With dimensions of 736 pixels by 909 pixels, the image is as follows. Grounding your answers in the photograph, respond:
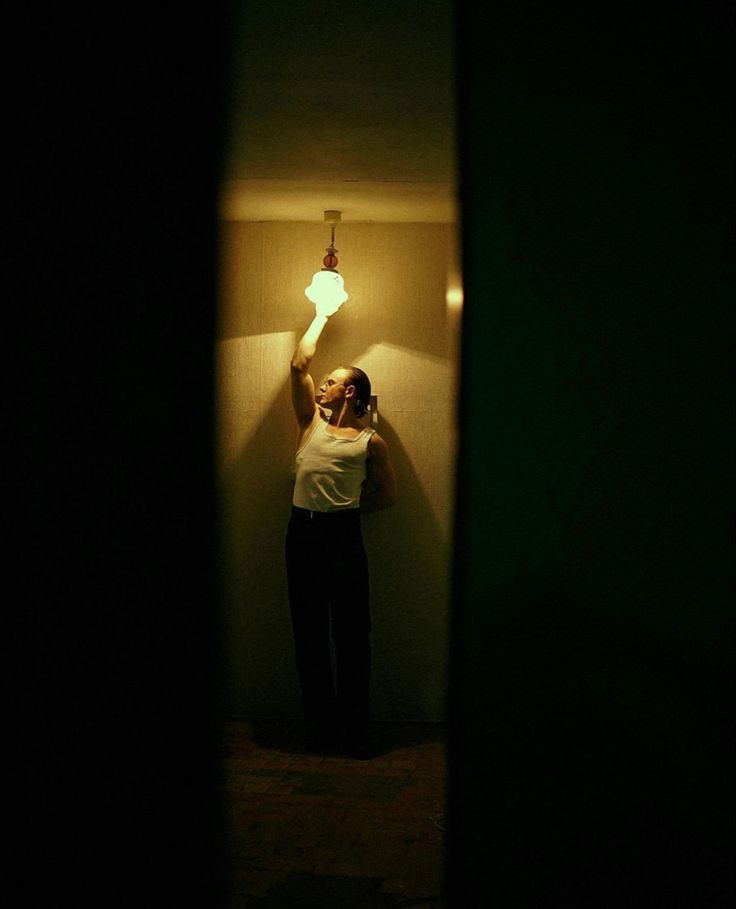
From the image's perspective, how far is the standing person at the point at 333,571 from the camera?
4.02m

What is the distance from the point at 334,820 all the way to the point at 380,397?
204 cm

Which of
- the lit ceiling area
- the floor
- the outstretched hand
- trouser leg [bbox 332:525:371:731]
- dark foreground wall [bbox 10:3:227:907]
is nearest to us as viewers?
dark foreground wall [bbox 10:3:227:907]

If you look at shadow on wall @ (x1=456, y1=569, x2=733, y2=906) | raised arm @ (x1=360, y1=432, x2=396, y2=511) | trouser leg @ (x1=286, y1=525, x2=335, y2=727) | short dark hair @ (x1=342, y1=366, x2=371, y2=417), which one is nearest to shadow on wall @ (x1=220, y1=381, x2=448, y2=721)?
raised arm @ (x1=360, y1=432, x2=396, y2=511)

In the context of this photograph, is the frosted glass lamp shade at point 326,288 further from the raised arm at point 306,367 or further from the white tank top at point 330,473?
the white tank top at point 330,473

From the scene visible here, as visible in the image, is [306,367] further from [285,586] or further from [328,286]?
[285,586]

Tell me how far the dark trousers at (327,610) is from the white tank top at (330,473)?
5 cm

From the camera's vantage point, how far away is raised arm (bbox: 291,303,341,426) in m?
4.16

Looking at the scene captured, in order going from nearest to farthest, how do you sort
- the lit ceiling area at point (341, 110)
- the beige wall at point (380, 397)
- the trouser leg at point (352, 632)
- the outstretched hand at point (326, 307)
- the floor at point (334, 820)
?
the lit ceiling area at point (341, 110)
the floor at point (334, 820)
the trouser leg at point (352, 632)
the outstretched hand at point (326, 307)
the beige wall at point (380, 397)

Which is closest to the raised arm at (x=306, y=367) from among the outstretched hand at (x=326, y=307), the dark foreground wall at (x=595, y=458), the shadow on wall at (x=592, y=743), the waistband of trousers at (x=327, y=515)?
the outstretched hand at (x=326, y=307)

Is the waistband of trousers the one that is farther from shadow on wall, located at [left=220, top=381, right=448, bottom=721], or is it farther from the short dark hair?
the short dark hair

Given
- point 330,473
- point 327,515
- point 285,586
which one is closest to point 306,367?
point 330,473

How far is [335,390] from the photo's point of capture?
13.4 feet

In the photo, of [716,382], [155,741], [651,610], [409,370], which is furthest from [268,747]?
[716,382]

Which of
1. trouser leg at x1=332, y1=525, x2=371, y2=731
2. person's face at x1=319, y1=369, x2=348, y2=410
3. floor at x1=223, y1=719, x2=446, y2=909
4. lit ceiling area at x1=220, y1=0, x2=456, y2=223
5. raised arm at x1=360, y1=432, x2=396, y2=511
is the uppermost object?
lit ceiling area at x1=220, y1=0, x2=456, y2=223
